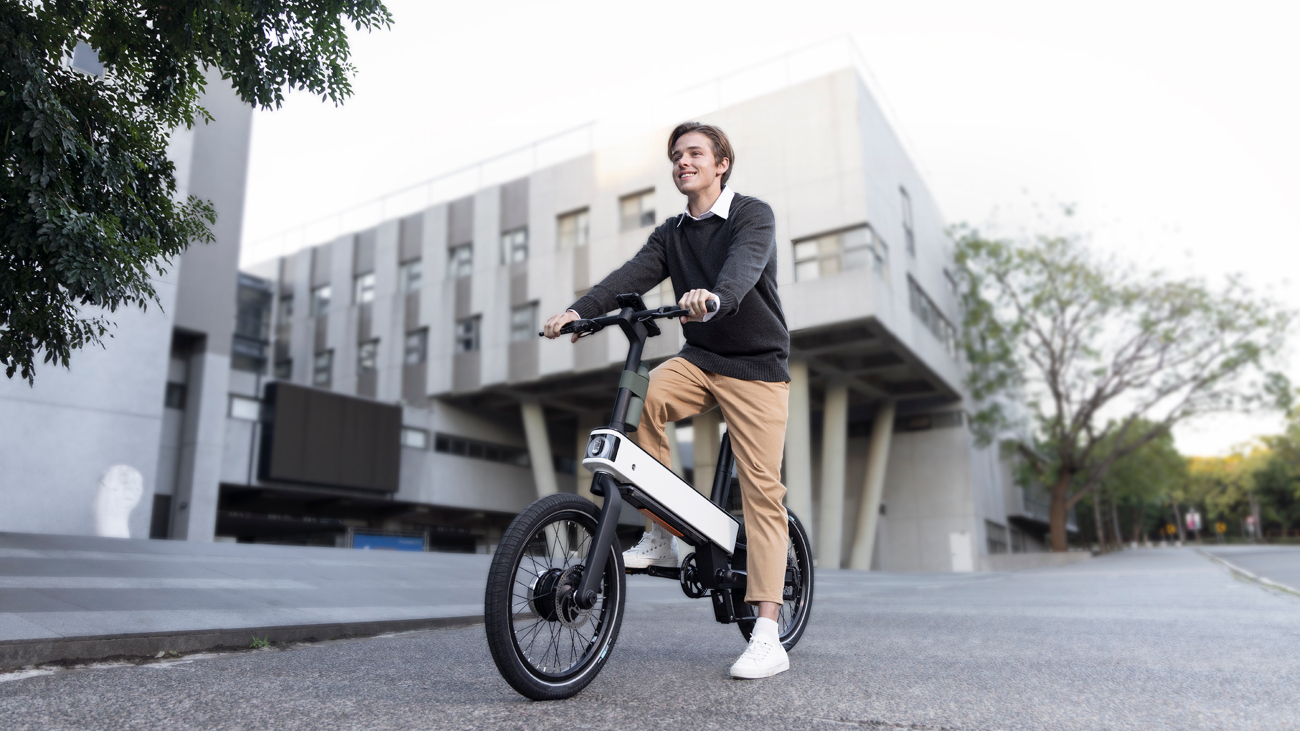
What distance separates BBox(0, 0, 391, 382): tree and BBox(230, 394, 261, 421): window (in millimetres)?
21246

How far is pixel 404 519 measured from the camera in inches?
1243

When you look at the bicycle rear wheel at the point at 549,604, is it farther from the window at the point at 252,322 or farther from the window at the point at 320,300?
the window at the point at 320,300

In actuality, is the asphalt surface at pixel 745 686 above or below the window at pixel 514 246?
below

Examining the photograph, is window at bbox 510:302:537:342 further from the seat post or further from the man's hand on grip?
the man's hand on grip

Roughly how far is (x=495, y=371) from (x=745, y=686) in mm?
27216

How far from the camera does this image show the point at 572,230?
2848 cm

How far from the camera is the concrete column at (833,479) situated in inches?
1048

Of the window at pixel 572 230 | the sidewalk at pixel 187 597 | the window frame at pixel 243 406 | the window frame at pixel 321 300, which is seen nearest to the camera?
the sidewalk at pixel 187 597

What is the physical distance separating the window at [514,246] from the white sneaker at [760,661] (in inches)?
1089

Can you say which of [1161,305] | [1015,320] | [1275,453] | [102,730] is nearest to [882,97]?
[1015,320]

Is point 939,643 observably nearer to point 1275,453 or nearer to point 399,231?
point 399,231

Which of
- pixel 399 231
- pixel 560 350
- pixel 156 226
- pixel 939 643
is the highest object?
pixel 399 231

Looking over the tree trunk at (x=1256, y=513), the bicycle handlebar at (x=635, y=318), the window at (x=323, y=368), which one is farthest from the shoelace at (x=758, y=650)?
the tree trunk at (x=1256, y=513)

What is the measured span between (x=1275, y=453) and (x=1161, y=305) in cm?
4960
